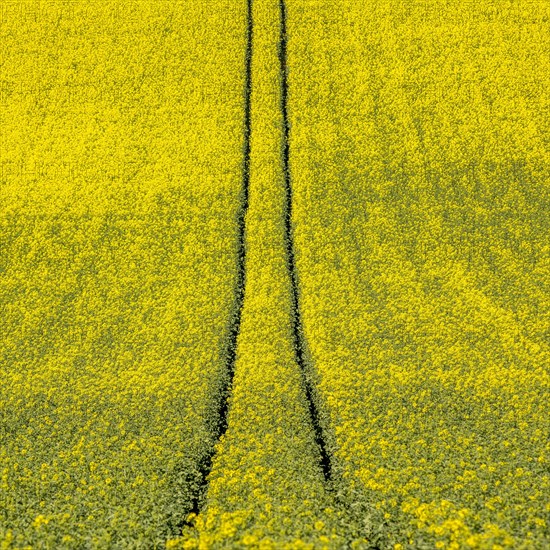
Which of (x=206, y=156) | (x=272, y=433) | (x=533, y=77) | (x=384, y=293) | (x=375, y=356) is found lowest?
(x=272, y=433)

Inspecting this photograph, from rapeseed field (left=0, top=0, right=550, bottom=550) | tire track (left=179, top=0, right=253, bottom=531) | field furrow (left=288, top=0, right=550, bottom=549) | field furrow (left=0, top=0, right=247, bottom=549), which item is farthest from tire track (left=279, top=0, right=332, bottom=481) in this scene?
field furrow (left=0, top=0, right=247, bottom=549)

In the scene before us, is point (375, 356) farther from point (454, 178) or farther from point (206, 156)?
point (206, 156)

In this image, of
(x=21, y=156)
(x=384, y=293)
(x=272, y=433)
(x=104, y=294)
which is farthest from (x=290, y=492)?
(x=21, y=156)

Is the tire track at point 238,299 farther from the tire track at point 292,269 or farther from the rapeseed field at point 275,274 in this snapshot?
the tire track at point 292,269

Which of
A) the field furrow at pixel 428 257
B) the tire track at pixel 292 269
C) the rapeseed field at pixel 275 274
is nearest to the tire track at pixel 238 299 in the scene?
the rapeseed field at pixel 275 274

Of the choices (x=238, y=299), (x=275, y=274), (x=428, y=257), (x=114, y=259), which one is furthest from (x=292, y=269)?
(x=114, y=259)

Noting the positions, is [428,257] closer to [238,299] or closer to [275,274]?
[275,274]

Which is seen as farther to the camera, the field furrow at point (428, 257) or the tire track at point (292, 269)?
the tire track at point (292, 269)
